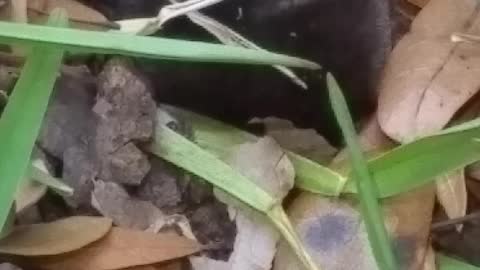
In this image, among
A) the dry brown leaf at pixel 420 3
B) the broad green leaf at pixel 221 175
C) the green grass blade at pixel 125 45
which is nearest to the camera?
the green grass blade at pixel 125 45

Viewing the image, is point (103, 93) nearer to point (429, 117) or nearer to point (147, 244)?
point (147, 244)

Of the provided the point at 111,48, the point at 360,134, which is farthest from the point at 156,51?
the point at 360,134

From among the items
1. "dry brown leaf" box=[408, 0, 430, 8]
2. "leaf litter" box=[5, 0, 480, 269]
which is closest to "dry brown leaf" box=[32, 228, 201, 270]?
"leaf litter" box=[5, 0, 480, 269]

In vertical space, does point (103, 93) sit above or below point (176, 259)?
above

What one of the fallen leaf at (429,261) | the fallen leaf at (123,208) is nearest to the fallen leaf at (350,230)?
the fallen leaf at (429,261)

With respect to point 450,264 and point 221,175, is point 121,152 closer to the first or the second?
point 221,175

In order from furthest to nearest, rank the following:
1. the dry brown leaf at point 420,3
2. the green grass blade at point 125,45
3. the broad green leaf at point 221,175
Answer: the dry brown leaf at point 420,3 < the broad green leaf at point 221,175 < the green grass blade at point 125,45

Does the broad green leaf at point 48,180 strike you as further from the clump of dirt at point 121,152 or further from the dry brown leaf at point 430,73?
the dry brown leaf at point 430,73

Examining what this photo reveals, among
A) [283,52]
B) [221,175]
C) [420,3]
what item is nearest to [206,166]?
[221,175]
